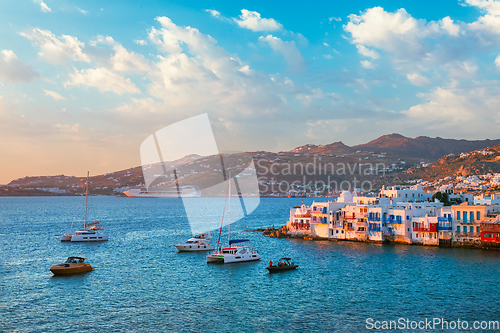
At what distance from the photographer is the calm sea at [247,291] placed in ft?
108

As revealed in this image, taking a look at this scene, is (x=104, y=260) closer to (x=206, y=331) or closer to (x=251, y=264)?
(x=251, y=264)

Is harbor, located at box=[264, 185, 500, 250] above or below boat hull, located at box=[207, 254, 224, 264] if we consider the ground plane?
above

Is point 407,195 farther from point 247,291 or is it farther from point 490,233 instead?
point 247,291

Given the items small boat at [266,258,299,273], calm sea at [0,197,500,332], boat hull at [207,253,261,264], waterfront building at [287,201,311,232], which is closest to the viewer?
calm sea at [0,197,500,332]

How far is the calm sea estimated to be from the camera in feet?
108

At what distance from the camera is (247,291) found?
4238 cm

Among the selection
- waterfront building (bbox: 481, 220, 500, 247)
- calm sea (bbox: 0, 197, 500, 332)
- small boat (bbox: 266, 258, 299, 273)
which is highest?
waterfront building (bbox: 481, 220, 500, 247)

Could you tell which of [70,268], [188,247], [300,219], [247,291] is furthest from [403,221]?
[70,268]

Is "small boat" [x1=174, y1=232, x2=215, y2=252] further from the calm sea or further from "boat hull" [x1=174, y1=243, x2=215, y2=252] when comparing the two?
the calm sea

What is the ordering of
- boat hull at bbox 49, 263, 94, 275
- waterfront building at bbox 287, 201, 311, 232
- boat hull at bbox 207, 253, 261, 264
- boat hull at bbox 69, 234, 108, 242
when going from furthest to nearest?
waterfront building at bbox 287, 201, 311, 232 < boat hull at bbox 69, 234, 108, 242 < boat hull at bbox 207, 253, 261, 264 < boat hull at bbox 49, 263, 94, 275

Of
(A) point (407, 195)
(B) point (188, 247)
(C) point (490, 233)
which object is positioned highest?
(A) point (407, 195)

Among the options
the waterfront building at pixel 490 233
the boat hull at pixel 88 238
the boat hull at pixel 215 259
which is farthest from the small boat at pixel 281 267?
the boat hull at pixel 88 238

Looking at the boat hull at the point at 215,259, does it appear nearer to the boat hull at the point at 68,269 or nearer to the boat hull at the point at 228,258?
the boat hull at the point at 228,258

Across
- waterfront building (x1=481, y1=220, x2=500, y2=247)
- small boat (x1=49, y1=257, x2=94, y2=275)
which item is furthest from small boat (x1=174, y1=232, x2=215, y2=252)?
waterfront building (x1=481, y1=220, x2=500, y2=247)
